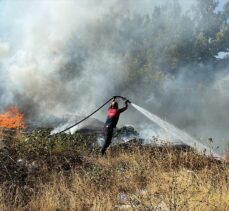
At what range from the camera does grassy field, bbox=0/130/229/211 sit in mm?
5453

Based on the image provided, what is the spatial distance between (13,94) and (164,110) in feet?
34.2

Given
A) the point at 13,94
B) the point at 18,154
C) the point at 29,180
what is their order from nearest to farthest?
the point at 29,180
the point at 18,154
the point at 13,94

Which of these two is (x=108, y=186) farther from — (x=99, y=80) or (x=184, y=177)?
(x=99, y=80)

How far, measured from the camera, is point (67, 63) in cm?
2975

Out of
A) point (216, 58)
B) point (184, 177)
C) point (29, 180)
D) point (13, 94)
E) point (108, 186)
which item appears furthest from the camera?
point (216, 58)

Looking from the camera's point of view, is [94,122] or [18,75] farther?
[18,75]

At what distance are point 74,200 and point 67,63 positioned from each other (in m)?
24.6

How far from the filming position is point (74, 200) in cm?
569

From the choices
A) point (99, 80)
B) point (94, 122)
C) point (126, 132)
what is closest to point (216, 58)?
point (99, 80)

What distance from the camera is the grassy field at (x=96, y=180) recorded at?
5453 millimetres

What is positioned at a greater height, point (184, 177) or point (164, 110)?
point (164, 110)

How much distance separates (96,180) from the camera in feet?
22.7

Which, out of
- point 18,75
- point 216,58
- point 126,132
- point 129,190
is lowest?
point 129,190

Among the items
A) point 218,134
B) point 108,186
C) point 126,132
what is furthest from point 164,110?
point 108,186
